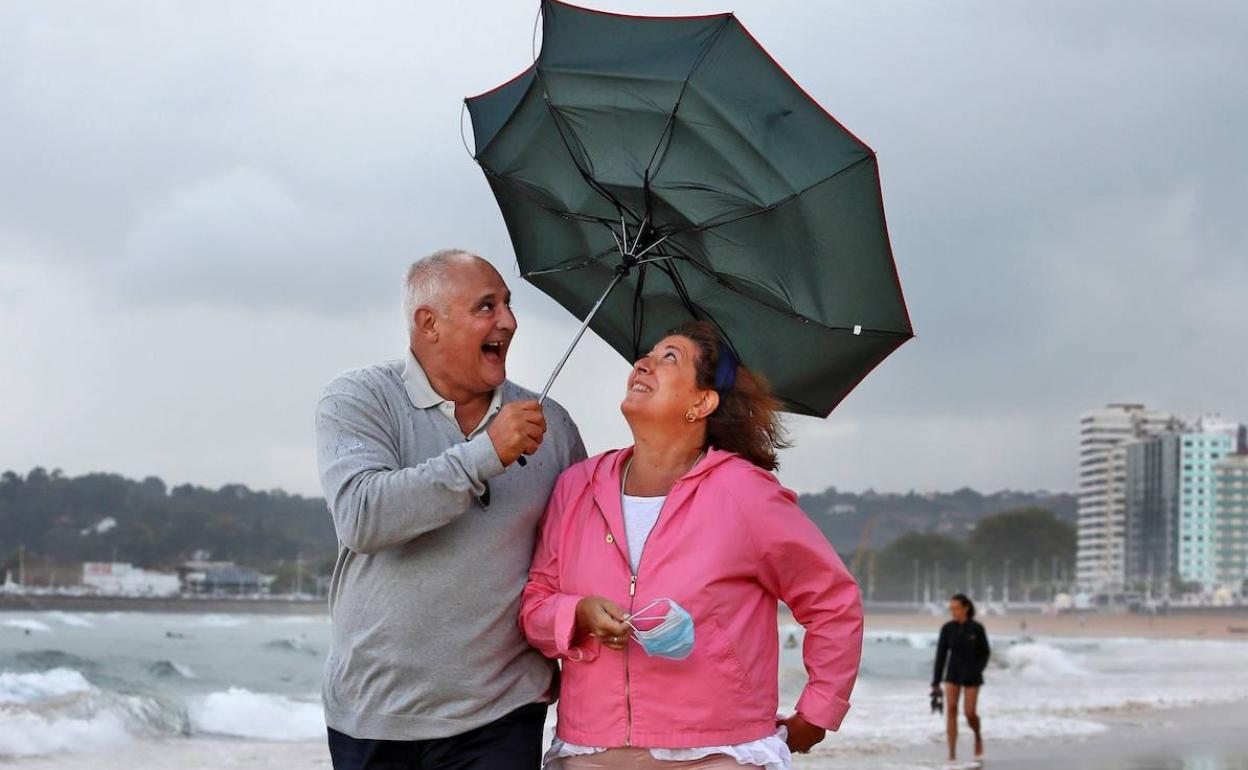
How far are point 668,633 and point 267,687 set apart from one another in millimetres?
33365

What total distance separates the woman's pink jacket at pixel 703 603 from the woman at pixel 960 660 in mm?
10961

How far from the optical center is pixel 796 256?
3652 millimetres

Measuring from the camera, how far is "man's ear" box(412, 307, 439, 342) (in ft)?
11.2

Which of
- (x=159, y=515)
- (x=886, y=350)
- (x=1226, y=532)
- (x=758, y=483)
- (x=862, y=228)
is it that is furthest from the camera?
(x=1226, y=532)

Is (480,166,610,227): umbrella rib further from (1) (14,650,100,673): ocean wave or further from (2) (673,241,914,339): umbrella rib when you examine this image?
(1) (14,650,100,673): ocean wave

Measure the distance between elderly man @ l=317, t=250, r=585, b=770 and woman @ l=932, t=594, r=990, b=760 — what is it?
11073mm

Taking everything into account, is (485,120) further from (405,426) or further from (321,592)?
(321,592)

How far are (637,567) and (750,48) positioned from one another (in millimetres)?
1177

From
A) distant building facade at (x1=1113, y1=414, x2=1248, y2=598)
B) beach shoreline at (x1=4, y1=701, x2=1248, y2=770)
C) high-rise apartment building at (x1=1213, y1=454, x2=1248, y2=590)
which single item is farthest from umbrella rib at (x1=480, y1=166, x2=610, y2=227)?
high-rise apartment building at (x1=1213, y1=454, x2=1248, y2=590)

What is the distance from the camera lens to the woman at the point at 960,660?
543 inches

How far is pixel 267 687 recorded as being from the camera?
34594mm

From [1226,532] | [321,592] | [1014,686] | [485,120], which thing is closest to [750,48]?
[485,120]

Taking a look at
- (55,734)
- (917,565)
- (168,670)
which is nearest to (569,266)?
(55,734)

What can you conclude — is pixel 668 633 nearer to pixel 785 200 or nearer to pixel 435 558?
pixel 435 558
